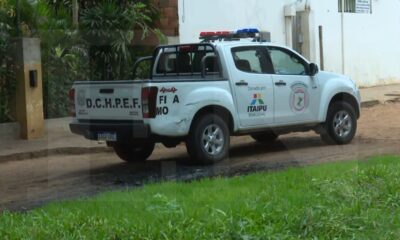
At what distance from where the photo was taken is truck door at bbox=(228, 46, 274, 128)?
10.2 m

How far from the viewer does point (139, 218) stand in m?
5.68

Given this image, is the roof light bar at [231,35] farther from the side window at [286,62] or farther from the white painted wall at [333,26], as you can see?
the white painted wall at [333,26]

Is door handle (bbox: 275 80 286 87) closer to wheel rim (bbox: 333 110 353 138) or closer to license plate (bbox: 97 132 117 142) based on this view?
wheel rim (bbox: 333 110 353 138)

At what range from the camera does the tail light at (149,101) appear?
909 cm

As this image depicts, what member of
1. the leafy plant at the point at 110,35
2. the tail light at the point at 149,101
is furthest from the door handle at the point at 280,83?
the leafy plant at the point at 110,35

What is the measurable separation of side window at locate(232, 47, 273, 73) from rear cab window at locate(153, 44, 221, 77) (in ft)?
1.19

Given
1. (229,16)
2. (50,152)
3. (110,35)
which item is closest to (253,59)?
(50,152)

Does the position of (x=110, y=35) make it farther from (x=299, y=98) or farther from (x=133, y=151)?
(x=299, y=98)

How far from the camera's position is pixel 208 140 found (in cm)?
978

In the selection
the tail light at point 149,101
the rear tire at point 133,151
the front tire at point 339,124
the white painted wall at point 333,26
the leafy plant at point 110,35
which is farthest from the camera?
the white painted wall at point 333,26

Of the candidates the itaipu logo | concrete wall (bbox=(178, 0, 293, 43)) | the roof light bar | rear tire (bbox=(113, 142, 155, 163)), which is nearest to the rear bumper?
rear tire (bbox=(113, 142, 155, 163))

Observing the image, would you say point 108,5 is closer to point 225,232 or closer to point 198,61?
point 198,61

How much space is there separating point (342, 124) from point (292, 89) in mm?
1270

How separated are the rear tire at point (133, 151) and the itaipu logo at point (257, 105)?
5.30 feet
